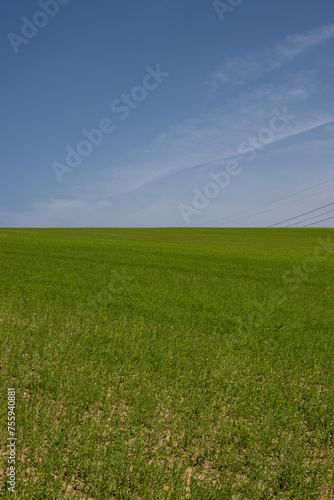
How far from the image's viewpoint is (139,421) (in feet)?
20.7

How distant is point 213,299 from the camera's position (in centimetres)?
1534

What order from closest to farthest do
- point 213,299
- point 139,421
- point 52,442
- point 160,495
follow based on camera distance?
point 160,495
point 52,442
point 139,421
point 213,299

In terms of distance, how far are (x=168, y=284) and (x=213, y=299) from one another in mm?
3469

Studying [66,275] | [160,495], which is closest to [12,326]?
[160,495]

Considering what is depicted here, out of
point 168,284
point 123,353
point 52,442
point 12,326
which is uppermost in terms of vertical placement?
point 168,284

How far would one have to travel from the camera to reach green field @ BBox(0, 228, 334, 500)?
4.99 meters

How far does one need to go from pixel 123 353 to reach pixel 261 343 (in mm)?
4322

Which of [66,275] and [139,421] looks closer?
[139,421]

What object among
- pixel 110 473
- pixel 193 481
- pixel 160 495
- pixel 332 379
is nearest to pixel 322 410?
pixel 332 379

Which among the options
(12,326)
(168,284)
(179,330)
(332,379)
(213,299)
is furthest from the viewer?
(168,284)

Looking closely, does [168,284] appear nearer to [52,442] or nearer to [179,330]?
[179,330]

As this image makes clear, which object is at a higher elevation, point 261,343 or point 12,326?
point 12,326

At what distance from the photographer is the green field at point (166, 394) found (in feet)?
16.4

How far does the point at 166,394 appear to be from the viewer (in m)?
7.15
